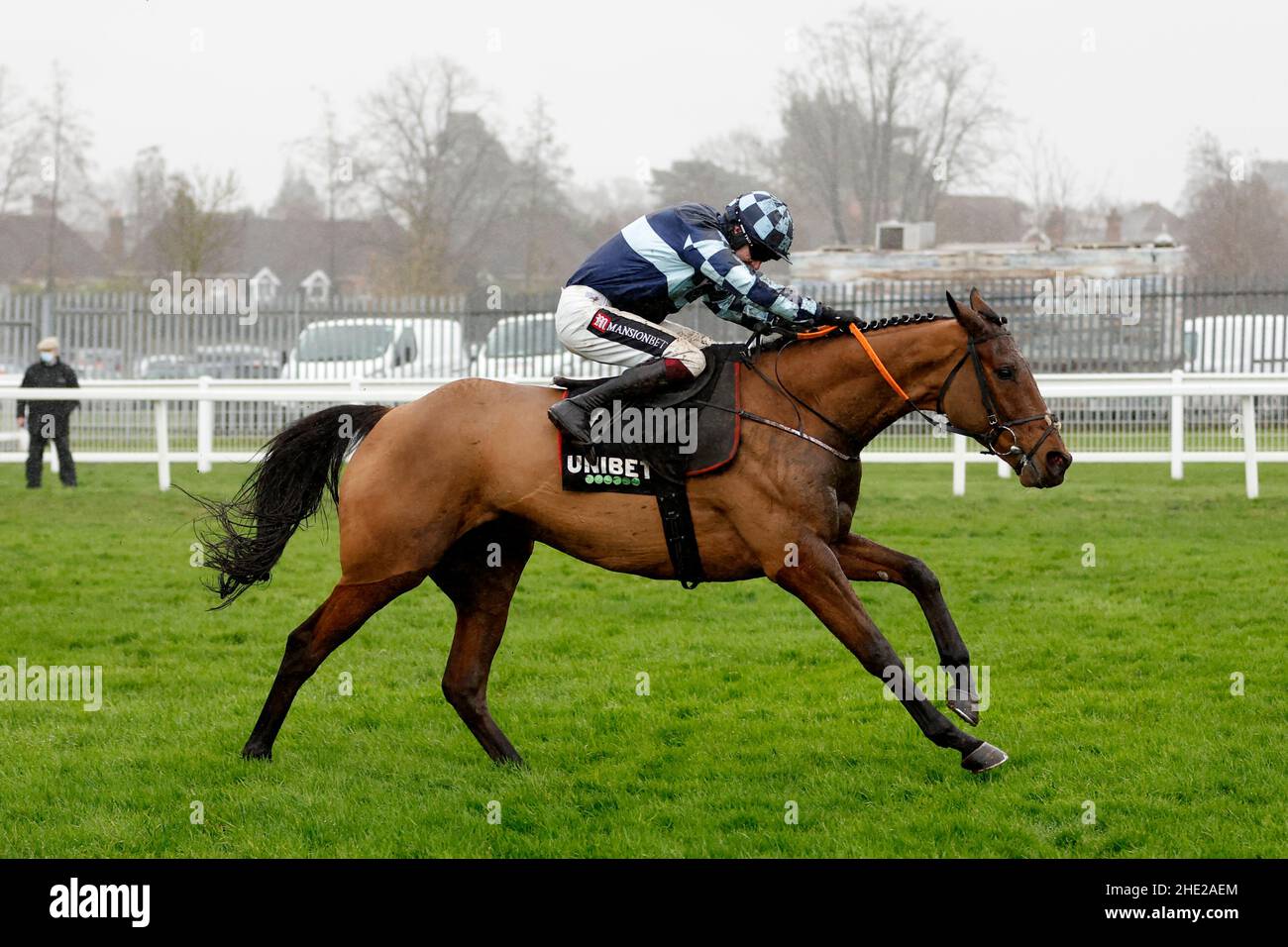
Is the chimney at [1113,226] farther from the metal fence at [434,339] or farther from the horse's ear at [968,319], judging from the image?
the horse's ear at [968,319]

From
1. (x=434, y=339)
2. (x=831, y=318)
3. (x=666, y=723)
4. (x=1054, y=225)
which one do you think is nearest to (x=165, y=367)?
(x=434, y=339)

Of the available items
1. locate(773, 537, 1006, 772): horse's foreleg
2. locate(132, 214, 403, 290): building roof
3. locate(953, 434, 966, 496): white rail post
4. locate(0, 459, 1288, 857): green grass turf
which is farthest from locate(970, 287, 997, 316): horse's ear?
locate(132, 214, 403, 290): building roof

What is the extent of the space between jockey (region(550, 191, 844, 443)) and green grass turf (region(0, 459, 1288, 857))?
1485mm

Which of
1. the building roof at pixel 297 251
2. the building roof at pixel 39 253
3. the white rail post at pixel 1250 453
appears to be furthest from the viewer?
the building roof at pixel 39 253

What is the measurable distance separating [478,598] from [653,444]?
1054 millimetres

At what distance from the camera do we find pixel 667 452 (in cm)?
551

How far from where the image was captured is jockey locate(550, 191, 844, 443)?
18.0ft

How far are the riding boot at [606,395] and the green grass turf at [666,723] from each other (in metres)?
1.34

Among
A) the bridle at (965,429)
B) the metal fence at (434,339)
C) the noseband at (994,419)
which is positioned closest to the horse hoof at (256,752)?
the bridle at (965,429)

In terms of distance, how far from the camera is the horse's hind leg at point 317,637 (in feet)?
18.6

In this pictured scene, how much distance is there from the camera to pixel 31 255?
50.8 m

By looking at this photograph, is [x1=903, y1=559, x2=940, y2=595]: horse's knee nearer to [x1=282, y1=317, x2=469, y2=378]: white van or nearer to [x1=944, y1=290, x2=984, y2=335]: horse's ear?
[x1=944, y1=290, x2=984, y2=335]: horse's ear
